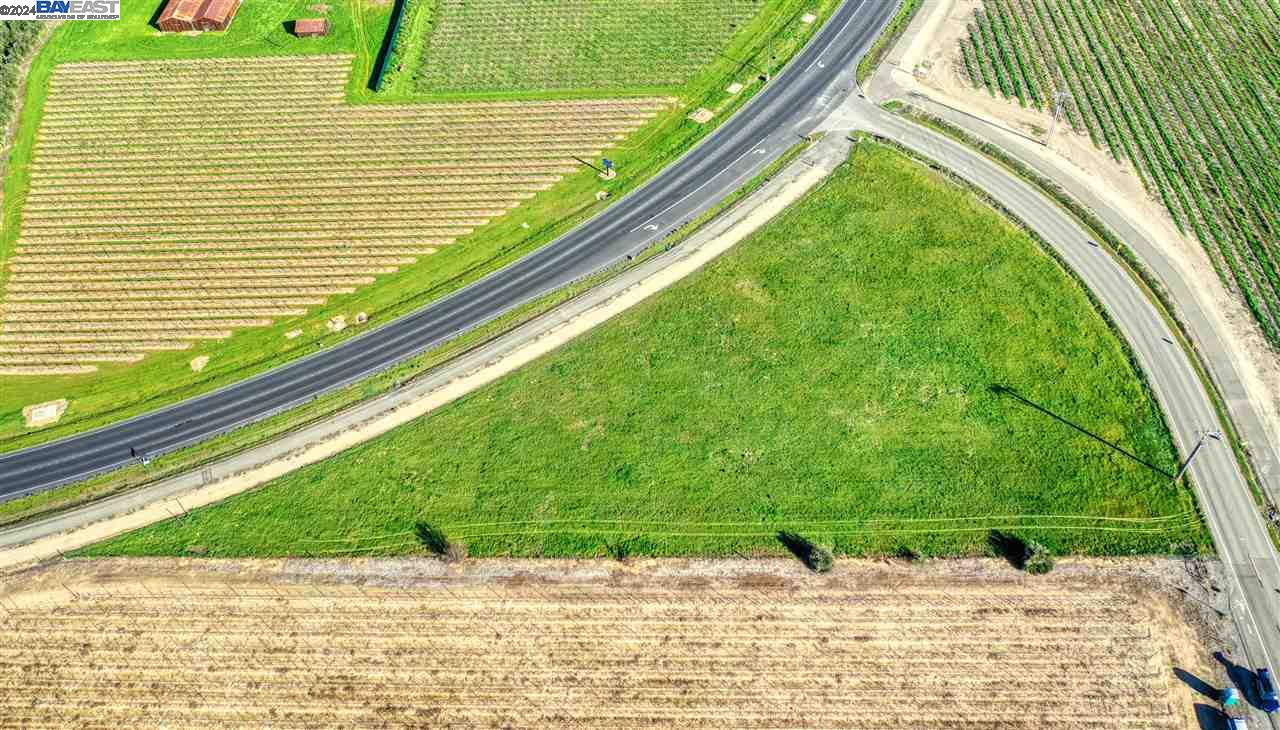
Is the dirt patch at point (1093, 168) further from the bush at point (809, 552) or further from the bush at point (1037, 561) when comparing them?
the bush at point (809, 552)

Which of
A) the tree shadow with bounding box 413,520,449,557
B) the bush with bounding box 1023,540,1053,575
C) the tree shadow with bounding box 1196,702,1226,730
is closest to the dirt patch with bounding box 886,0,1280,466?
the bush with bounding box 1023,540,1053,575

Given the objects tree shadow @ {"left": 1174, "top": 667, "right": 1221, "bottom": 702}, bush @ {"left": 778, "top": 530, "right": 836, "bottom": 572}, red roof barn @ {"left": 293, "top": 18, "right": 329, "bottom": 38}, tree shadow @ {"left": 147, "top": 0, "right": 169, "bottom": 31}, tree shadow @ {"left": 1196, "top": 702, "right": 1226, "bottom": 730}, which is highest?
tree shadow @ {"left": 1174, "top": 667, "right": 1221, "bottom": 702}

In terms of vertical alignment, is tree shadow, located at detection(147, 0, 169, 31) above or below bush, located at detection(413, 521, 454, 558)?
above

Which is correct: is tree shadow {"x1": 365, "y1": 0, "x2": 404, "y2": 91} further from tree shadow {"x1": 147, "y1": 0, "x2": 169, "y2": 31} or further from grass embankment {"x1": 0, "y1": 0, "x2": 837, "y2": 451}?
tree shadow {"x1": 147, "y1": 0, "x2": 169, "y2": 31}

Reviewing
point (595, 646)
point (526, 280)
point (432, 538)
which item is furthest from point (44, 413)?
point (595, 646)

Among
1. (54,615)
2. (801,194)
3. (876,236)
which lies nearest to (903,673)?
(876,236)

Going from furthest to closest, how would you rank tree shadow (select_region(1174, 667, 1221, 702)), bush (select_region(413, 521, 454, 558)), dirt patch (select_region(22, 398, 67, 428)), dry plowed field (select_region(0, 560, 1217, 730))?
dirt patch (select_region(22, 398, 67, 428)) < bush (select_region(413, 521, 454, 558)) < dry plowed field (select_region(0, 560, 1217, 730)) < tree shadow (select_region(1174, 667, 1221, 702))

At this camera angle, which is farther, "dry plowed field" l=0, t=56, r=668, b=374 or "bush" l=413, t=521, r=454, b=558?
"dry plowed field" l=0, t=56, r=668, b=374
